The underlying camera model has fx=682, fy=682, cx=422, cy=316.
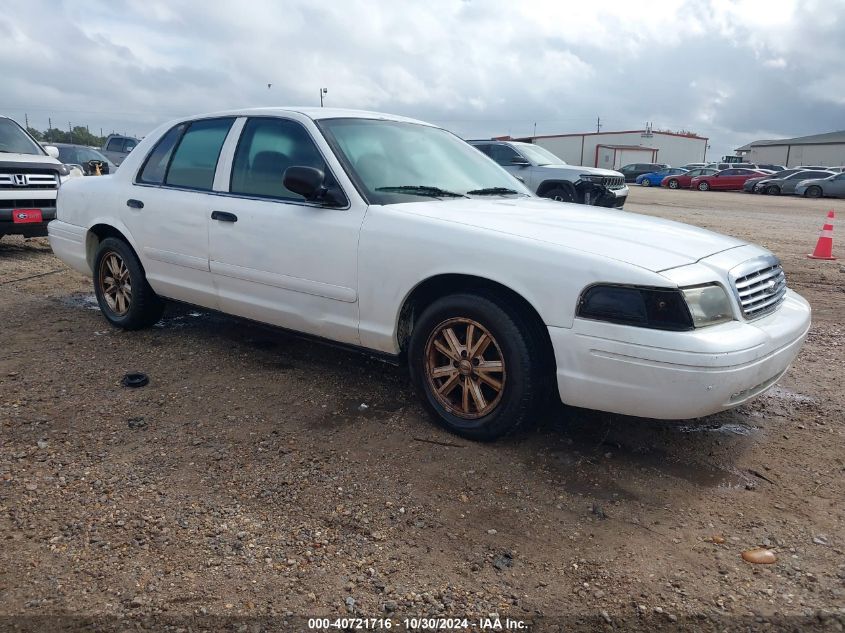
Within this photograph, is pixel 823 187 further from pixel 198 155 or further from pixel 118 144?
pixel 198 155

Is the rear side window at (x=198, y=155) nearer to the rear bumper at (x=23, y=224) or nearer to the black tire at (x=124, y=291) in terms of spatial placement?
the black tire at (x=124, y=291)

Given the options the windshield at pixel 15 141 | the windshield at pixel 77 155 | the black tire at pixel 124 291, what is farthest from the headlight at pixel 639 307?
the windshield at pixel 77 155

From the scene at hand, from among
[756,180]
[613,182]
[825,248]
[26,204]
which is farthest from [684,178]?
[26,204]

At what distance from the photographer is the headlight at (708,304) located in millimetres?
2922

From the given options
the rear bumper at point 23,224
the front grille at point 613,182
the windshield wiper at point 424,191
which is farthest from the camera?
the front grille at point 613,182

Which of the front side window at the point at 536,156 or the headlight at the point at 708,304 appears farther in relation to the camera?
the front side window at the point at 536,156

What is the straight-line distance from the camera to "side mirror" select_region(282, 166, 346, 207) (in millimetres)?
3656

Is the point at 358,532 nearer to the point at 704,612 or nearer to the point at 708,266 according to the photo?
the point at 704,612

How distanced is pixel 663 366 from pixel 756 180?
35605 millimetres

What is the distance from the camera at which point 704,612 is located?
2.28 metres

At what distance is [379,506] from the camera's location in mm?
2904

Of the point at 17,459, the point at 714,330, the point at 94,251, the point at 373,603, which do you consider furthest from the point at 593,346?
the point at 94,251

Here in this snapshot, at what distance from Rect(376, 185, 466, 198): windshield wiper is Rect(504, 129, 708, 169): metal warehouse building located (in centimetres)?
5659

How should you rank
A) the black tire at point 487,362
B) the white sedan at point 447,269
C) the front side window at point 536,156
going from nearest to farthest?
the white sedan at point 447,269
the black tire at point 487,362
the front side window at point 536,156
